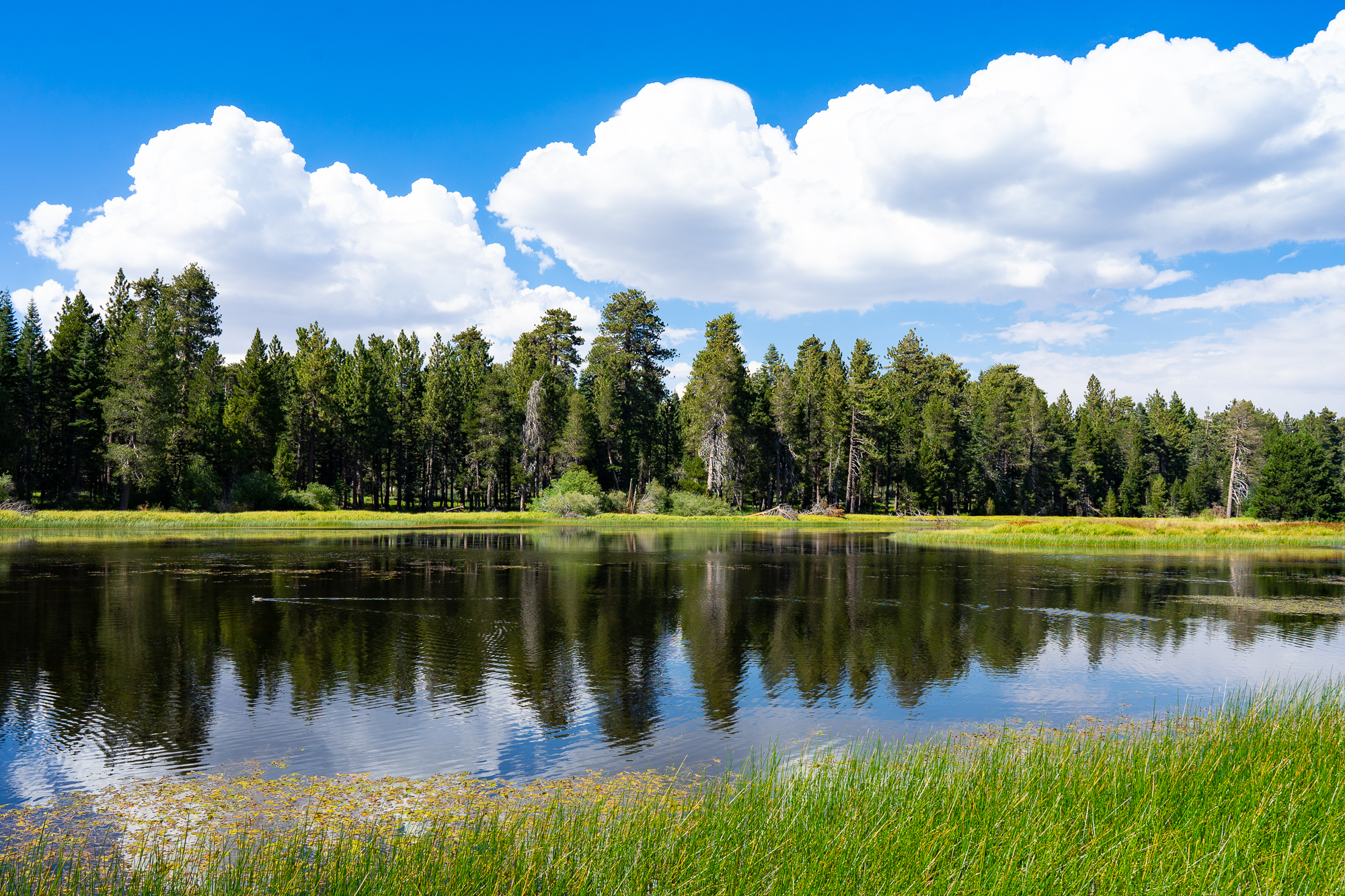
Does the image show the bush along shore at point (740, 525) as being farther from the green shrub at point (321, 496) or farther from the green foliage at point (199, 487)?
the green foliage at point (199, 487)

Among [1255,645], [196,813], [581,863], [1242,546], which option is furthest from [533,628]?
[1242,546]

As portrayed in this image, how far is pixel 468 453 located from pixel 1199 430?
148 metres

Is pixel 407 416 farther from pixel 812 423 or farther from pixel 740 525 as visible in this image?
pixel 812 423

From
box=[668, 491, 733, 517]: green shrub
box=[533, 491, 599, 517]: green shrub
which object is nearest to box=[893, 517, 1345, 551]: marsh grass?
box=[668, 491, 733, 517]: green shrub

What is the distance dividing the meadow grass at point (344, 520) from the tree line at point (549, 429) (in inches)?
226

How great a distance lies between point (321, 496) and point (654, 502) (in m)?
34.9

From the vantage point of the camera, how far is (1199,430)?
534ft

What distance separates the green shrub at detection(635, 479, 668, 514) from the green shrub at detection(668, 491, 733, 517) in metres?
0.85

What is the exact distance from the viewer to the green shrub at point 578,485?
279 ft

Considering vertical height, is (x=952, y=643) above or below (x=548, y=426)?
below

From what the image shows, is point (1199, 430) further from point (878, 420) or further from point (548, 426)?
point (548, 426)

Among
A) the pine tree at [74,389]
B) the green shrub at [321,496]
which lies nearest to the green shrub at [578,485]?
the green shrub at [321,496]

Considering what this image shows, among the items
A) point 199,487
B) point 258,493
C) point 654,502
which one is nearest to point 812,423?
point 654,502

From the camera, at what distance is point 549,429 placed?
9425 cm
